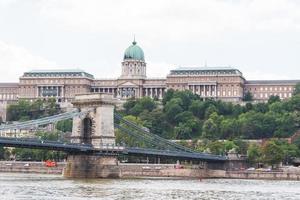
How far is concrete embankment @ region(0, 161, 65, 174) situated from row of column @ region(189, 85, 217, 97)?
78051mm

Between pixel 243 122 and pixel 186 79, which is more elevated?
pixel 186 79

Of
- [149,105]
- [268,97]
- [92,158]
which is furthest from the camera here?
[268,97]

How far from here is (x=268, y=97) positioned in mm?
192500

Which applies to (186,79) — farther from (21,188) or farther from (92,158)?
(21,188)

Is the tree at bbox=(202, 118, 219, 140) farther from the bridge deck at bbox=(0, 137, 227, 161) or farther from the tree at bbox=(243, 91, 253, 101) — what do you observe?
the tree at bbox=(243, 91, 253, 101)

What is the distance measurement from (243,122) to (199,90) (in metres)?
45.9

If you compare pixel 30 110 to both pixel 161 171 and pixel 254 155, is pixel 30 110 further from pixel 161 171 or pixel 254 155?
pixel 161 171

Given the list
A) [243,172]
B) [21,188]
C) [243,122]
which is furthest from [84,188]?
[243,122]

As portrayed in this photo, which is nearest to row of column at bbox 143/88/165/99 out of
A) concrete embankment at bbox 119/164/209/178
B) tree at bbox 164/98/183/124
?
tree at bbox 164/98/183/124

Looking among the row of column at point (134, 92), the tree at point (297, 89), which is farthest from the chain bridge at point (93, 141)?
the row of column at point (134, 92)

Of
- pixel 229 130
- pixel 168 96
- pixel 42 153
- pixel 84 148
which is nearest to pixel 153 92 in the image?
pixel 168 96

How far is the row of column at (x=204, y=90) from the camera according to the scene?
7574 inches

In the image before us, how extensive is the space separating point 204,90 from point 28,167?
82.2 meters

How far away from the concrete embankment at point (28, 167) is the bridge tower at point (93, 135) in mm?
18031
